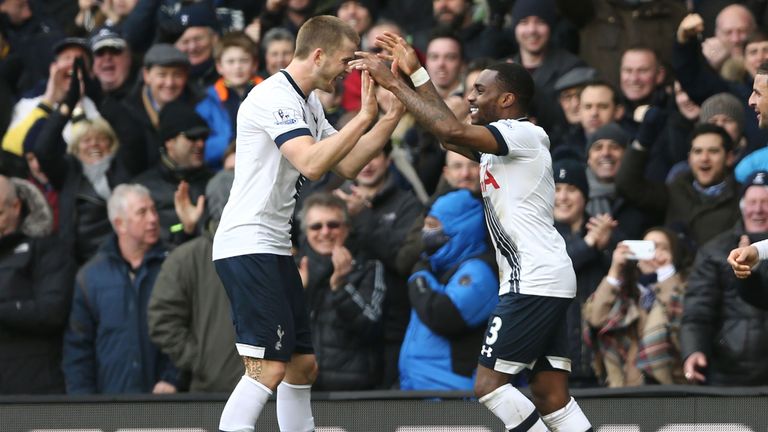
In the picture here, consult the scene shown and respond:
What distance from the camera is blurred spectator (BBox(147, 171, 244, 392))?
10.3 meters

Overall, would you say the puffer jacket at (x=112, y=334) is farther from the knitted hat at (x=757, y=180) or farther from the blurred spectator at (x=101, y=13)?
the blurred spectator at (x=101, y=13)

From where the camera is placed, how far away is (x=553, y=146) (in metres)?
11.8

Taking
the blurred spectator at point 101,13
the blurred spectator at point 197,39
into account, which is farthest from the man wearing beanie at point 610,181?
the blurred spectator at point 101,13

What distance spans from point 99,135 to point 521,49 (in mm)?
3451

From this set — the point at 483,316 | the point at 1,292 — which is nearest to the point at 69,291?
the point at 1,292

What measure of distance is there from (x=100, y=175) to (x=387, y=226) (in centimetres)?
251

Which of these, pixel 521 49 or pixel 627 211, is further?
pixel 521 49

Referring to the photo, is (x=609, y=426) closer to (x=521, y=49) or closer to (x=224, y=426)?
(x=224, y=426)

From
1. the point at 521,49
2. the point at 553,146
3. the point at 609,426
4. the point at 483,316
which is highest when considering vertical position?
the point at 521,49

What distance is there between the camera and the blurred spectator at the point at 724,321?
9.70 m

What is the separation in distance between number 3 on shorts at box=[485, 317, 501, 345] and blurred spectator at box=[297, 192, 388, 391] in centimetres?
205

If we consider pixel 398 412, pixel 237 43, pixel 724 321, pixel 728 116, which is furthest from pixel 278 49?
pixel 724 321

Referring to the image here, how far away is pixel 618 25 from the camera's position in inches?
504

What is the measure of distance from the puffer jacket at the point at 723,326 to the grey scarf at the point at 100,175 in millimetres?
4538
